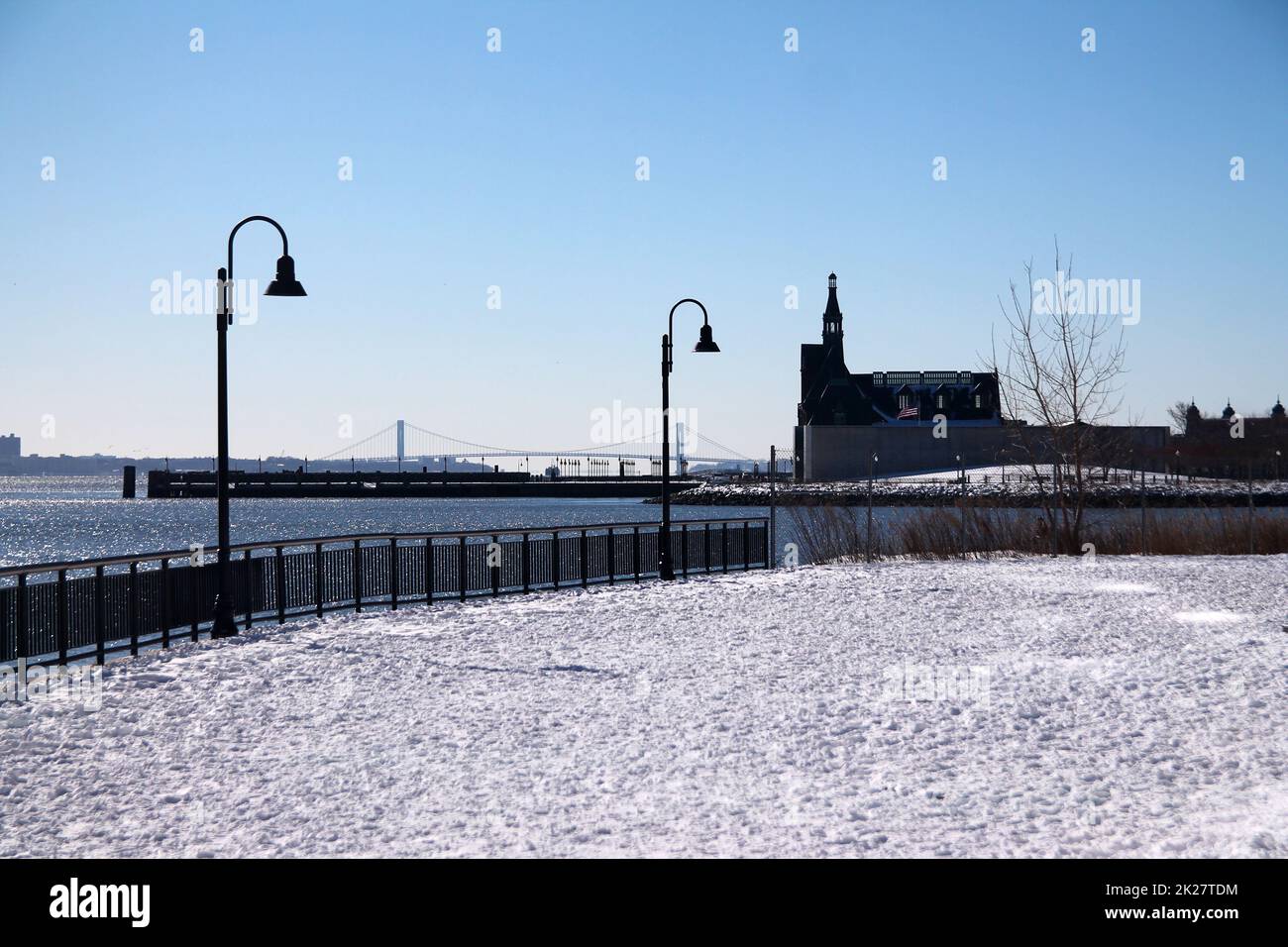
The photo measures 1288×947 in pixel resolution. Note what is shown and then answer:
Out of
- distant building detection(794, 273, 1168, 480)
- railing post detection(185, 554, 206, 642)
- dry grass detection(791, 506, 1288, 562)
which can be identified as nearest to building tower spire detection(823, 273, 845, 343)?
distant building detection(794, 273, 1168, 480)

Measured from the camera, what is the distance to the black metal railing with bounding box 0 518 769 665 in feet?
44.7

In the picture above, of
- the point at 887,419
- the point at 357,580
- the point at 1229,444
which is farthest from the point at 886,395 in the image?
the point at 357,580

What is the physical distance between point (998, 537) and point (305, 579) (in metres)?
17.2

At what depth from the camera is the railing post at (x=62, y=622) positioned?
13516mm

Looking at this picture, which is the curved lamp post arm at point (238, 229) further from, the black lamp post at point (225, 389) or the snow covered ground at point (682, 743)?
the snow covered ground at point (682, 743)

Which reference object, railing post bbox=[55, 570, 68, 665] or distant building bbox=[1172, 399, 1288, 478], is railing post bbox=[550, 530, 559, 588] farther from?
distant building bbox=[1172, 399, 1288, 478]

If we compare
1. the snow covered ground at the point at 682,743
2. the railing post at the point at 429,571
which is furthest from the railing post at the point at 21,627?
the railing post at the point at 429,571

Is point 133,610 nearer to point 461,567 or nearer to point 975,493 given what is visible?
point 461,567

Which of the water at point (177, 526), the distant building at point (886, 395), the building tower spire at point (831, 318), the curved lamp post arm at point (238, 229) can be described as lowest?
the water at point (177, 526)

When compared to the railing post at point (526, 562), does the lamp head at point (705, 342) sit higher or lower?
higher

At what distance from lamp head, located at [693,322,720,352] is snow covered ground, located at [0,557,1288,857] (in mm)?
10523

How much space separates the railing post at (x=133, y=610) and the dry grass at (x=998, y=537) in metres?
16.9
